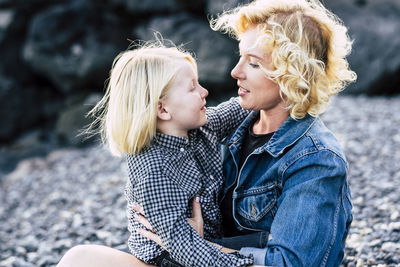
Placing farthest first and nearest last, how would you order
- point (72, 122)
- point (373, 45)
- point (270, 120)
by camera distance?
point (72, 122) < point (373, 45) < point (270, 120)

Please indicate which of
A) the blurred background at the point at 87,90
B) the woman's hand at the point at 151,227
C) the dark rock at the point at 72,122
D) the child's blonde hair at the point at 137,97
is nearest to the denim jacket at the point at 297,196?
the woman's hand at the point at 151,227

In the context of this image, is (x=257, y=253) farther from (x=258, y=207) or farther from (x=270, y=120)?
(x=270, y=120)

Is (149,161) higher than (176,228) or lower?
higher

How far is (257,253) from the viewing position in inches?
107

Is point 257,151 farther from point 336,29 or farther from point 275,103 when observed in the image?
point 336,29

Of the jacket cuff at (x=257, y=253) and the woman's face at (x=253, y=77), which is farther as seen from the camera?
the woman's face at (x=253, y=77)

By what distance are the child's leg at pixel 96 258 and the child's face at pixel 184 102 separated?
83 cm

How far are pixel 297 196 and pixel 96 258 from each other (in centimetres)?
119

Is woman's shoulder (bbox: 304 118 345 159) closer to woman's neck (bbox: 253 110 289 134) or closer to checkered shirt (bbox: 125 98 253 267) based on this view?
woman's neck (bbox: 253 110 289 134)

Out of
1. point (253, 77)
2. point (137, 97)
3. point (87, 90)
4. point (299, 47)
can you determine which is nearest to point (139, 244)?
point (137, 97)

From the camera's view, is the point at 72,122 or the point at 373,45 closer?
the point at 373,45

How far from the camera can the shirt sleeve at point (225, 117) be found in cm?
342

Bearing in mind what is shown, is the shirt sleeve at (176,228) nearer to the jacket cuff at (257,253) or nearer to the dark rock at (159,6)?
the jacket cuff at (257,253)

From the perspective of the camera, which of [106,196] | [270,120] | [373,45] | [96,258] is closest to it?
[96,258]
